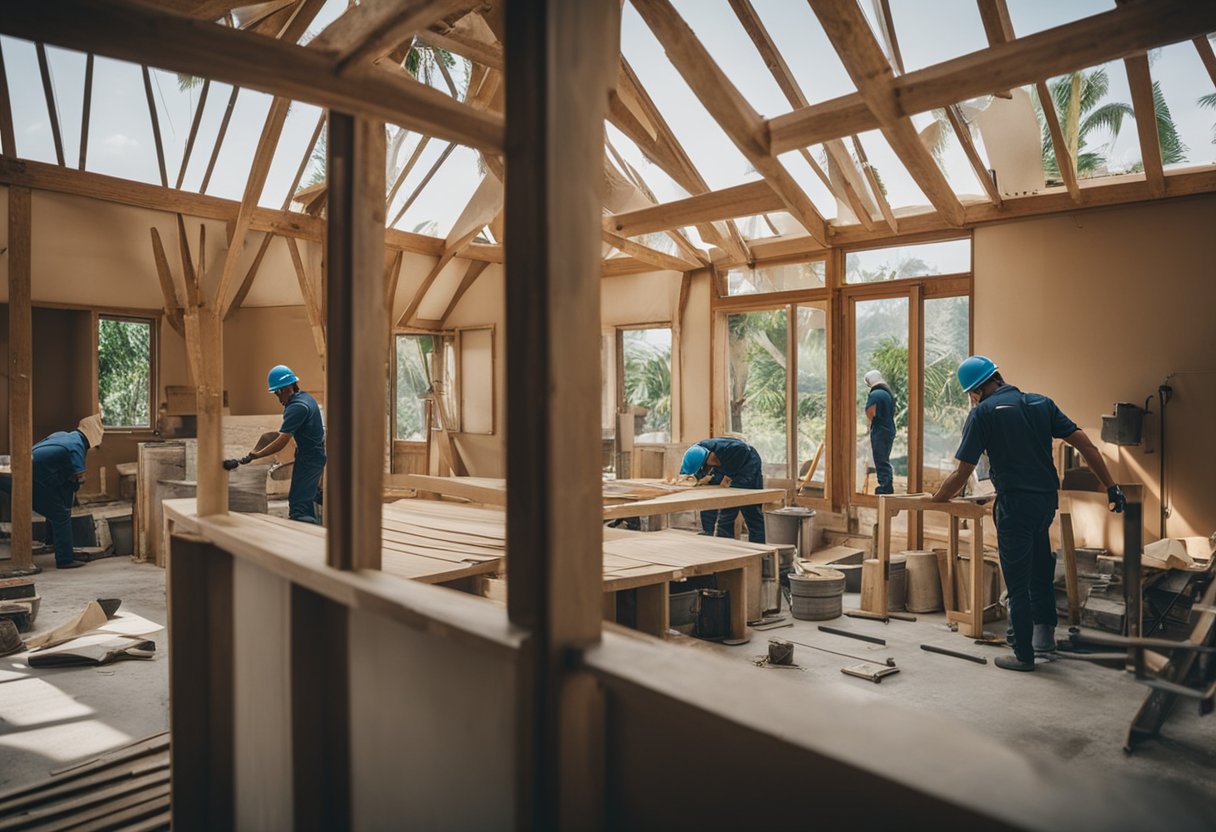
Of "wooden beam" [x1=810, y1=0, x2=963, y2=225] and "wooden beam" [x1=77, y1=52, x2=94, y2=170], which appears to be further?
"wooden beam" [x1=77, y1=52, x2=94, y2=170]

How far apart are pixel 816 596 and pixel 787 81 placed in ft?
14.0

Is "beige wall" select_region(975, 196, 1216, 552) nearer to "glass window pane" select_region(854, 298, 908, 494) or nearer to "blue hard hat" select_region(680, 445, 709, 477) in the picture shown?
"glass window pane" select_region(854, 298, 908, 494)

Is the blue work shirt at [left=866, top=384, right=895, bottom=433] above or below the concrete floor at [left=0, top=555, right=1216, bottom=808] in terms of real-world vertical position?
above

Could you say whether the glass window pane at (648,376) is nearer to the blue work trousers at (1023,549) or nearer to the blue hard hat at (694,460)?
the blue hard hat at (694,460)

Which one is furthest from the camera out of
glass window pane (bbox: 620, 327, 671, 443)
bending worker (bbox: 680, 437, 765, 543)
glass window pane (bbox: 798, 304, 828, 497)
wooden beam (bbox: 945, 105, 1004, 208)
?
glass window pane (bbox: 620, 327, 671, 443)

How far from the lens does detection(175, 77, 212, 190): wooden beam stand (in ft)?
26.4

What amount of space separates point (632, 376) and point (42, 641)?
8448 mm

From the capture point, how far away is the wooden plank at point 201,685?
281 centimetres

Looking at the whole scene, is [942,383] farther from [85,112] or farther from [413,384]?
[85,112]

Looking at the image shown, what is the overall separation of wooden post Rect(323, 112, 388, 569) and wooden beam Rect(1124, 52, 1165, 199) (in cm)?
532

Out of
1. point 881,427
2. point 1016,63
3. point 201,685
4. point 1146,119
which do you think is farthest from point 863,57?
point 201,685

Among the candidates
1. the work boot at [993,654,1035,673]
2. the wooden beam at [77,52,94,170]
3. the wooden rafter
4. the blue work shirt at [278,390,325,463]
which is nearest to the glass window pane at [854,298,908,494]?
the wooden rafter

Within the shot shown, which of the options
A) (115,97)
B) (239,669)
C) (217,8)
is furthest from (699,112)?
(239,669)

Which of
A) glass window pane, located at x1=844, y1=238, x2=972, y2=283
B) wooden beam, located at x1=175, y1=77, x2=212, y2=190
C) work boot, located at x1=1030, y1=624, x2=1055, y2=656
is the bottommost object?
work boot, located at x1=1030, y1=624, x2=1055, y2=656
